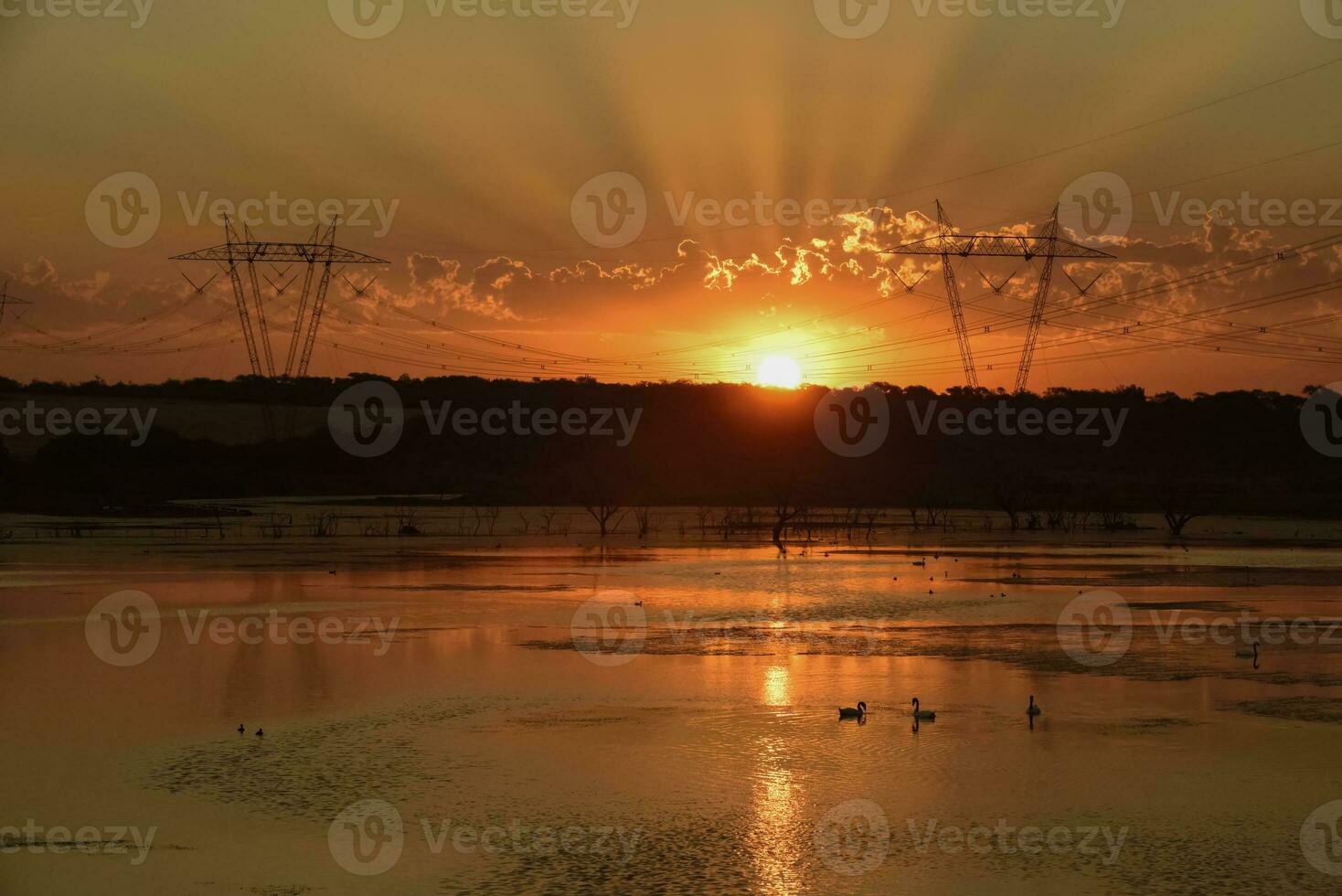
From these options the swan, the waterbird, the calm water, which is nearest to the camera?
the calm water

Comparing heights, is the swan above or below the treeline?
below

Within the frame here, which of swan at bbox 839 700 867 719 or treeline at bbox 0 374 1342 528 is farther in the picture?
treeline at bbox 0 374 1342 528

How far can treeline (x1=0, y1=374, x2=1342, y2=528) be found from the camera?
113312mm

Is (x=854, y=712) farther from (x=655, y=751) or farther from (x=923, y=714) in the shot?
(x=655, y=751)

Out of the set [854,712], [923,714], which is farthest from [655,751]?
[923,714]

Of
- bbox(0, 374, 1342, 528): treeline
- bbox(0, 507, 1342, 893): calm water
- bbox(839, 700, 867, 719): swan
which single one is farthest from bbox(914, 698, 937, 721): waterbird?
bbox(0, 374, 1342, 528): treeline

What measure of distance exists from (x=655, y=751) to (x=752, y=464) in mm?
120345

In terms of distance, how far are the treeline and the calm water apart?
231 ft

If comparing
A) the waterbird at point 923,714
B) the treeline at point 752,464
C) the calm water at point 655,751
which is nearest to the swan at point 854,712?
the calm water at point 655,751

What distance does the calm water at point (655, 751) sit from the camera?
46.0ft

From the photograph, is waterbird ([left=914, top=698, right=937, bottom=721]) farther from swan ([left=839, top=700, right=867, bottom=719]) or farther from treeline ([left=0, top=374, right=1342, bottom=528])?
treeline ([left=0, top=374, right=1342, bottom=528])

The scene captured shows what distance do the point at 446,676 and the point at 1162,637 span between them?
16800 millimetres

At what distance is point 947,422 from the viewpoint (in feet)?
514

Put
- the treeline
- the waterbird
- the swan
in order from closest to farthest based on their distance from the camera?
the waterbird
the swan
the treeline
